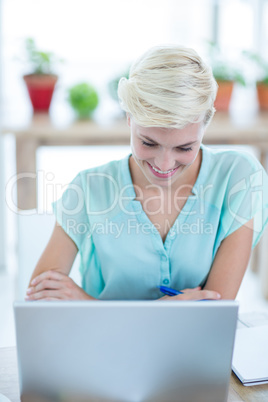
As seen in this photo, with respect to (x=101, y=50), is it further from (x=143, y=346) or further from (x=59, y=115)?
(x=143, y=346)

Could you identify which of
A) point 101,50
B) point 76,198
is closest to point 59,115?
point 101,50

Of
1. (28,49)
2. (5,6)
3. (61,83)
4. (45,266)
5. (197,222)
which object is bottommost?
(45,266)

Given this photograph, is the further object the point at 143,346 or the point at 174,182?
the point at 174,182

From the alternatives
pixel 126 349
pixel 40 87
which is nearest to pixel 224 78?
pixel 40 87

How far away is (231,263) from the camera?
1.46m

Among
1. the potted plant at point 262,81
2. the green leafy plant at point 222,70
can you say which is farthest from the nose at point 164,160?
the potted plant at point 262,81

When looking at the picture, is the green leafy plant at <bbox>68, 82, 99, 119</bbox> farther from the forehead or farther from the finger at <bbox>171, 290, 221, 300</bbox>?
the finger at <bbox>171, 290, 221, 300</bbox>

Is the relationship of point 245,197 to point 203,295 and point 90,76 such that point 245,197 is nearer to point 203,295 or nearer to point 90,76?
point 203,295

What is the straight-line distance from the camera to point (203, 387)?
0.92m

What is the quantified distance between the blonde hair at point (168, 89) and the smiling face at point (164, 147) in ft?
0.10

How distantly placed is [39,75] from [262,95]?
1264mm

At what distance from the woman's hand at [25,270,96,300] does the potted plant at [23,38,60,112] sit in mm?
1513

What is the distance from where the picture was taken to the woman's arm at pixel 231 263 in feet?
4.70

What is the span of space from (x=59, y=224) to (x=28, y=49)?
1.53m
